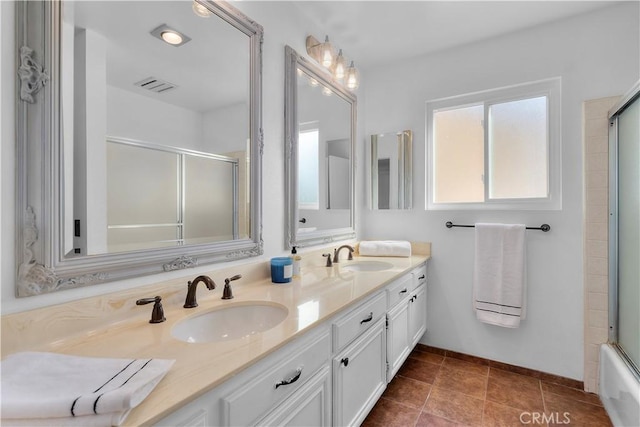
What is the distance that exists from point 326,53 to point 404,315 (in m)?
1.77

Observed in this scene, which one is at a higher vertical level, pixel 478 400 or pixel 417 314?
pixel 417 314

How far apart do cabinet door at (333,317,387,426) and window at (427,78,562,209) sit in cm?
134

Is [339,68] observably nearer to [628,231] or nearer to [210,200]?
[210,200]

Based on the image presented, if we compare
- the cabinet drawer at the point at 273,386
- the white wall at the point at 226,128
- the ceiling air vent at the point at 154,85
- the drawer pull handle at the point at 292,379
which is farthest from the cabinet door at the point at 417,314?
the ceiling air vent at the point at 154,85

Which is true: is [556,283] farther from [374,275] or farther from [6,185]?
[6,185]

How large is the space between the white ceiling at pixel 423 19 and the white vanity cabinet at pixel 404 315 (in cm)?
172

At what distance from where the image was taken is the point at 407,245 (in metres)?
2.32

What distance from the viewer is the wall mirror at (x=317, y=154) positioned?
1.77 metres

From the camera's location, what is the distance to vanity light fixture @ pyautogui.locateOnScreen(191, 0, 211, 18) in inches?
49.1

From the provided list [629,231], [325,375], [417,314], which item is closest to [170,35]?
[325,375]

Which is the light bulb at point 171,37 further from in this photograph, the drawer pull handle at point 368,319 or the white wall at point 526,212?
the white wall at point 526,212

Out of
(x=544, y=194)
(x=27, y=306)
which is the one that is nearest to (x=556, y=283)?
(x=544, y=194)

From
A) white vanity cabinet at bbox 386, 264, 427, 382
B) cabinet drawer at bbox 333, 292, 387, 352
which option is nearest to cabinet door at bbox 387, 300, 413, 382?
white vanity cabinet at bbox 386, 264, 427, 382

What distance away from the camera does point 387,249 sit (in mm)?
2326
